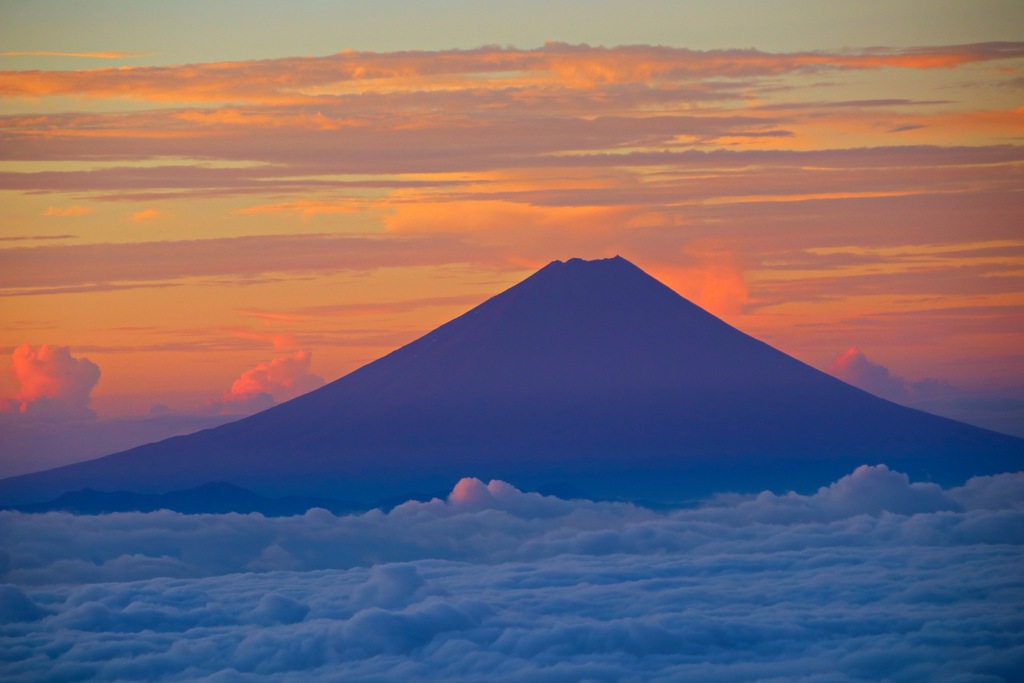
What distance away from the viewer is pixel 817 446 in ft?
448

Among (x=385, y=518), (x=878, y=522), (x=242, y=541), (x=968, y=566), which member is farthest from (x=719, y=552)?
(x=242, y=541)

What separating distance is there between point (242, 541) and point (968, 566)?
61.3m

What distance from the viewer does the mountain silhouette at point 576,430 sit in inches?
5359

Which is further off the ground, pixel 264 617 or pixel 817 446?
pixel 817 446

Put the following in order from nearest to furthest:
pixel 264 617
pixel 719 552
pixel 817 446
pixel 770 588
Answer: pixel 264 617
pixel 770 588
pixel 719 552
pixel 817 446

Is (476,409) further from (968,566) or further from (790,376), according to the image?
(968,566)

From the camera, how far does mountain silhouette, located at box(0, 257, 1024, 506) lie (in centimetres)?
13612

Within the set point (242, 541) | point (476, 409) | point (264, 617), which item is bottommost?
point (264, 617)

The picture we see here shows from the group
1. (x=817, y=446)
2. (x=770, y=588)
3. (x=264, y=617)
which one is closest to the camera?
(x=264, y=617)

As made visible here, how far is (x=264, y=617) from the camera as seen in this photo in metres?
100

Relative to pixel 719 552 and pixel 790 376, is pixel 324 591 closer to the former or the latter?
pixel 719 552

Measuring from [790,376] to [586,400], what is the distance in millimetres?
19898

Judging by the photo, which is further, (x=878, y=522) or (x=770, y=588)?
(x=878, y=522)

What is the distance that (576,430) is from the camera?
459 ft
